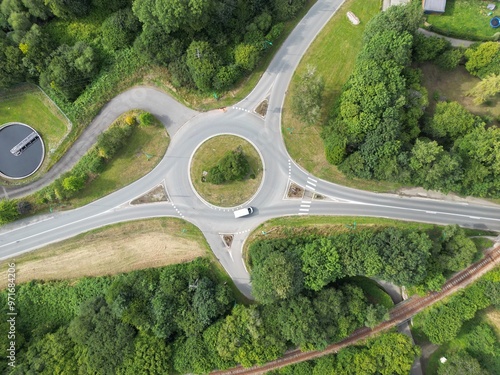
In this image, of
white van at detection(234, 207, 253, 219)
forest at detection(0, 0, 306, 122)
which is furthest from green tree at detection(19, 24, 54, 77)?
white van at detection(234, 207, 253, 219)

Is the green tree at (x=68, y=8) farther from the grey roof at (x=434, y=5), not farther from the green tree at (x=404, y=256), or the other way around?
the green tree at (x=404, y=256)

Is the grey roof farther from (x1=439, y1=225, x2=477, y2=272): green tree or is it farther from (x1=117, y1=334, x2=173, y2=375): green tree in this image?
(x1=117, y1=334, x2=173, y2=375): green tree

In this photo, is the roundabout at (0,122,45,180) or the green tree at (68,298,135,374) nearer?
the green tree at (68,298,135,374)

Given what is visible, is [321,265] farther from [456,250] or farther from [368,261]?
[456,250]

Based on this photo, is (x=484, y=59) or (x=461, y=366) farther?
(x=484, y=59)

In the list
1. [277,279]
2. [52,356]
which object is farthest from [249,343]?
[52,356]

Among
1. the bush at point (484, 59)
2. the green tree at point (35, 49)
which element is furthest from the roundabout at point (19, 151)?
the bush at point (484, 59)
